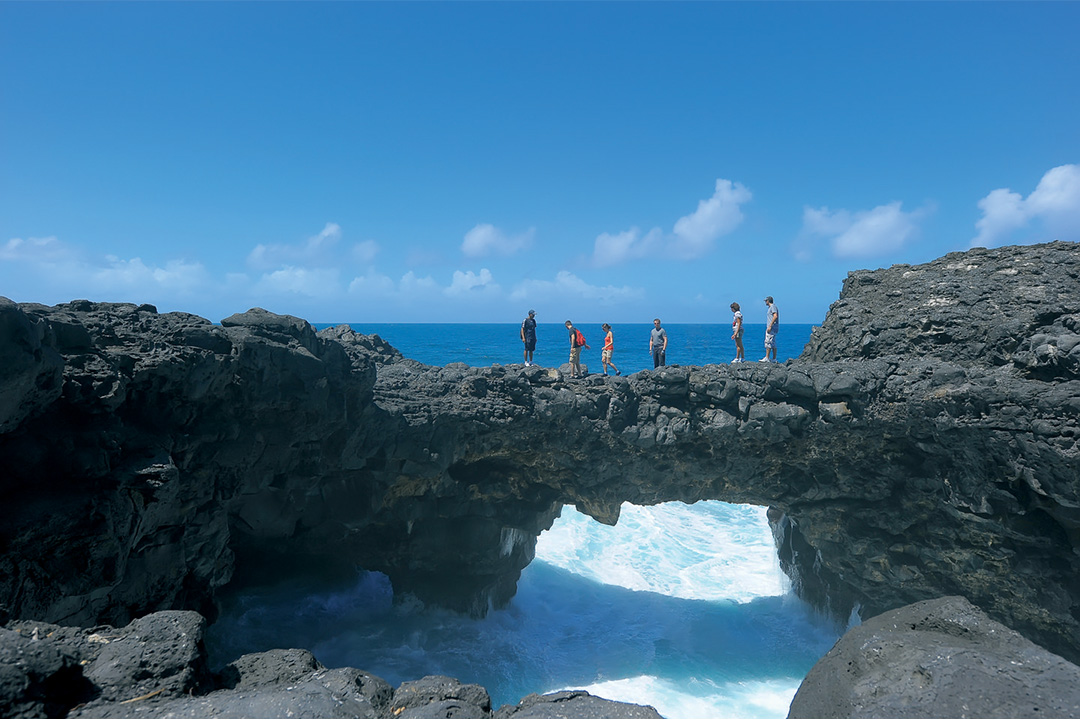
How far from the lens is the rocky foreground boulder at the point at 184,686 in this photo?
562cm

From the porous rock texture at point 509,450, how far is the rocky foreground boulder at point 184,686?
1.69 meters

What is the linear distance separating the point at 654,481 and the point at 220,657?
39.9 ft

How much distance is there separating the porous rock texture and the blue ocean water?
1.11m

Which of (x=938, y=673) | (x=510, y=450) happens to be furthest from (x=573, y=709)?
(x=510, y=450)

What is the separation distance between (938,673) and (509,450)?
12.3 metres

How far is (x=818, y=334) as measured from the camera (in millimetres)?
18672

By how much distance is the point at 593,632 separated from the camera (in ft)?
67.9

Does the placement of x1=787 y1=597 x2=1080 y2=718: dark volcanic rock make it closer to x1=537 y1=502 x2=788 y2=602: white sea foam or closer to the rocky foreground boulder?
the rocky foreground boulder

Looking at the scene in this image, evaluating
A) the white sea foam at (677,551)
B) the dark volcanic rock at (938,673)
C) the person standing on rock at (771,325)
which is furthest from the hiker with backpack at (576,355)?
the dark volcanic rock at (938,673)

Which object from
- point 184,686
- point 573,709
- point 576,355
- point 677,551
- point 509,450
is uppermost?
point 576,355

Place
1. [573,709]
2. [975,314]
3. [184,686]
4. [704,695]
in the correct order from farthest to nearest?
[704,695]
[975,314]
[573,709]
[184,686]

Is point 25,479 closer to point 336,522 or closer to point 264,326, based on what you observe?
point 264,326

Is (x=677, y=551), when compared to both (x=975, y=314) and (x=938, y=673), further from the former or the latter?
(x=938, y=673)

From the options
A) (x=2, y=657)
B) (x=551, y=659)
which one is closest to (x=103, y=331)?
(x=2, y=657)
